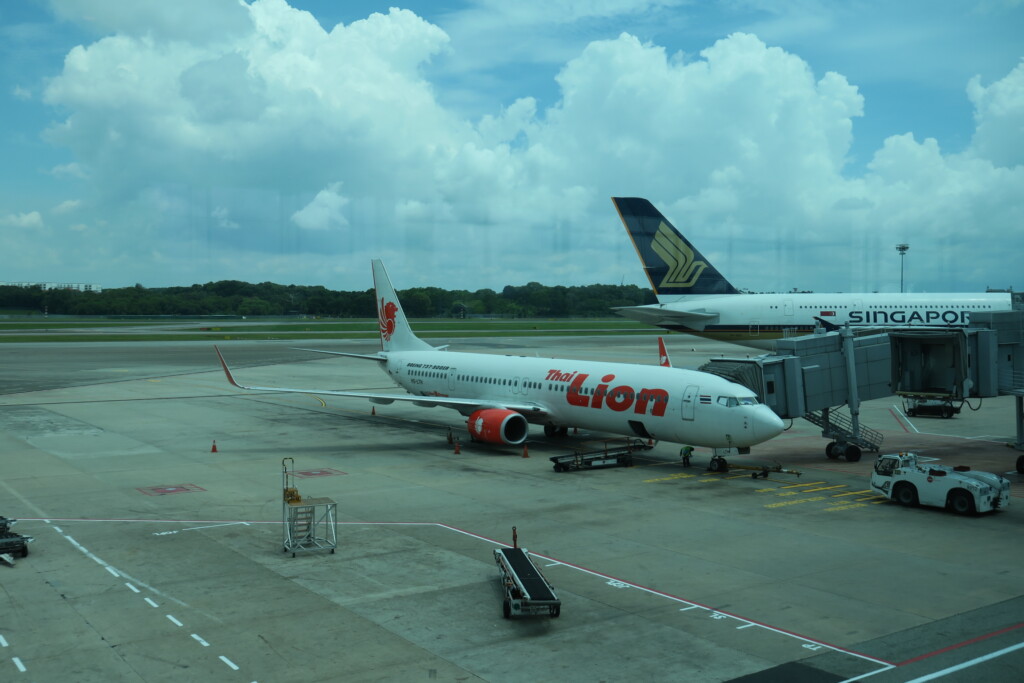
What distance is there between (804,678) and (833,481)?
63.1 feet

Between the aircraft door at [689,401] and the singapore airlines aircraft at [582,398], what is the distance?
0.04 metres

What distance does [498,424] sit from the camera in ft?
124

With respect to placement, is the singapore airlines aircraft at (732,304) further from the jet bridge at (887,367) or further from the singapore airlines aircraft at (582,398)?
the jet bridge at (887,367)

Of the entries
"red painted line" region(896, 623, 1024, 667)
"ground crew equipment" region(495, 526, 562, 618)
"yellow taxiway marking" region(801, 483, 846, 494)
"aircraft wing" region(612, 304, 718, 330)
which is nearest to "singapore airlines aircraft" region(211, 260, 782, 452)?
"yellow taxiway marking" region(801, 483, 846, 494)

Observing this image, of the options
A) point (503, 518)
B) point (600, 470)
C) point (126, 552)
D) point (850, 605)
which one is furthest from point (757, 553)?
point (126, 552)

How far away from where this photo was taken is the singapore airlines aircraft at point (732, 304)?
71.4 meters

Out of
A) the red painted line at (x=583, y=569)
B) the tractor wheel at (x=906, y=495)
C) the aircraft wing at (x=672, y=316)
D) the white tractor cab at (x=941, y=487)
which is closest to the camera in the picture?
the red painted line at (x=583, y=569)

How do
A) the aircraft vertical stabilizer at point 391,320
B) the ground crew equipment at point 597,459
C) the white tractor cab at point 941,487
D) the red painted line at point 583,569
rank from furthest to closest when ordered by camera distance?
the aircraft vertical stabilizer at point 391,320 < the ground crew equipment at point 597,459 < the white tractor cab at point 941,487 < the red painted line at point 583,569

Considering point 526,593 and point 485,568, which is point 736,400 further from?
point 526,593

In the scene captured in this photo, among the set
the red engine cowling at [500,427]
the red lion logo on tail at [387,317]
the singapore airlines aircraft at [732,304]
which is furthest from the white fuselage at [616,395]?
the singapore airlines aircraft at [732,304]

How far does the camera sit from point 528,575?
18.7 metres

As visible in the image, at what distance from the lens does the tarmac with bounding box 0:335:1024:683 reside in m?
15.5

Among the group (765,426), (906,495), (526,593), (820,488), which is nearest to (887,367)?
(820,488)

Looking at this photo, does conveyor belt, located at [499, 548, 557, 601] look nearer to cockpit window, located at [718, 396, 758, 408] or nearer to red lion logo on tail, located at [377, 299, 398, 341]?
cockpit window, located at [718, 396, 758, 408]
